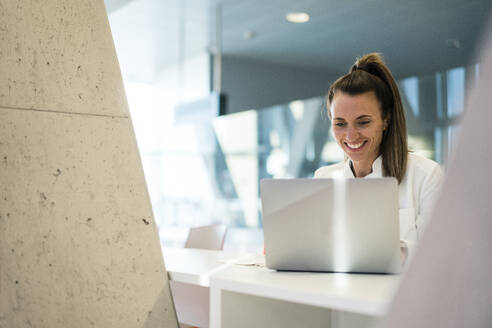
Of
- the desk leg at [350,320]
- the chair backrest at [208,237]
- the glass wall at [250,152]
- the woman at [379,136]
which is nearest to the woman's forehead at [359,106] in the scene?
the woman at [379,136]

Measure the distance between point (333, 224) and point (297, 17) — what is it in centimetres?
404

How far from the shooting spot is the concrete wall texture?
1325mm

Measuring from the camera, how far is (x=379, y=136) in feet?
6.84

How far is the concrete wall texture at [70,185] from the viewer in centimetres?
133

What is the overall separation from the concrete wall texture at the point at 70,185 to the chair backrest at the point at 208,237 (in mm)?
Answer: 1255

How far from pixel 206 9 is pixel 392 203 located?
4806 mm

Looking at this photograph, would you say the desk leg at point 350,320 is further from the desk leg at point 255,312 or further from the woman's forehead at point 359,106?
the woman's forehead at point 359,106

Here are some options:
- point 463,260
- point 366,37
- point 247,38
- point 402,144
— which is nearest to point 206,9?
point 247,38

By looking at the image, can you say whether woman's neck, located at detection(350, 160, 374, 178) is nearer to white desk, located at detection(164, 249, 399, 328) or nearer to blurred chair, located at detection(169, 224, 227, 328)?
white desk, located at detection(164, 249, 399, 328)

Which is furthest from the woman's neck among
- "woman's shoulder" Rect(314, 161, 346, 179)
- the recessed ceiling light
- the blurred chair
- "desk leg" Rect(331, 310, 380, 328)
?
the recessed ceiling light

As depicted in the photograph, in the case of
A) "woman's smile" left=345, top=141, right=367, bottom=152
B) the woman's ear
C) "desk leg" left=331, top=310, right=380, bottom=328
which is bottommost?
"desk leg" left=331, top=310, right=380, bottom=328

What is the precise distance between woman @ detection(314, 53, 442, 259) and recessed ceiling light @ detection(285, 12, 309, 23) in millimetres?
2792

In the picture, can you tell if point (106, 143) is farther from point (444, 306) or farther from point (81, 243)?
point (444, 306)

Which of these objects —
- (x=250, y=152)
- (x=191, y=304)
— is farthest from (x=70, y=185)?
(x=250, y=152)
